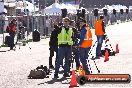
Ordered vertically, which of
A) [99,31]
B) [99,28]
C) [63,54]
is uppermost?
[99,28]

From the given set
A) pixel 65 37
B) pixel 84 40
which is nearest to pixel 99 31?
pixel 65 37

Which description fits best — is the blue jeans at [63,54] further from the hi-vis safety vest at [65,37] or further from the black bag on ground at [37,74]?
the black bag on ground at [37,74]

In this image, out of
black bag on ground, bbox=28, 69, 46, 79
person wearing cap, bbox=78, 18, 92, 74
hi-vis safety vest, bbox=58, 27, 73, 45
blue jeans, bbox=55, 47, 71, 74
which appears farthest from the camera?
black bag on ground, bbox=28, 69, 46, 79

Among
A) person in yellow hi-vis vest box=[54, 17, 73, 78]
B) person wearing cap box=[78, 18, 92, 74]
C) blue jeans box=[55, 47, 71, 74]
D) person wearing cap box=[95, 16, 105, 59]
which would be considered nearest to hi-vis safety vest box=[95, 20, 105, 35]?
person wearing cap box=[95, 16, 105, 59]

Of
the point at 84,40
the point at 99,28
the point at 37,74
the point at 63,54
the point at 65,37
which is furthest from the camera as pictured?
the point at 99,28

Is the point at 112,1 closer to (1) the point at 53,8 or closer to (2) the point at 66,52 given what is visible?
(1) the point at 53,8

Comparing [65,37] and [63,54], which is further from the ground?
[65,37]

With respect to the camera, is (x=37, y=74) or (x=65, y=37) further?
(x=37, y=74)

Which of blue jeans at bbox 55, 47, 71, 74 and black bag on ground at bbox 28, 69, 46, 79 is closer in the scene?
blue jeans at bbox 55, 47, 71, 74

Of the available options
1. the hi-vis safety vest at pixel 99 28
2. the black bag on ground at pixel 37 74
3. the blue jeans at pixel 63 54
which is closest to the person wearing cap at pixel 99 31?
the hi-vis safety vest at pixel 99 28

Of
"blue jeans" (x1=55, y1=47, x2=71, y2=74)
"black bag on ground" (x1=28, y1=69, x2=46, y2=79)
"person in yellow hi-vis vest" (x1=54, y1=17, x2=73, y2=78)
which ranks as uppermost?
"person in yellow hi-vis vest" (x1=54, y1=17, x2=73, y2=78)

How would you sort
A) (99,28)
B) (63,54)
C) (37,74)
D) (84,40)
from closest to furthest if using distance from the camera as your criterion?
(84,40)
(63,54)
(37,74)
(99,28)

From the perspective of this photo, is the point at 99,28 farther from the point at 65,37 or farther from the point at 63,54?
the point at 65,37

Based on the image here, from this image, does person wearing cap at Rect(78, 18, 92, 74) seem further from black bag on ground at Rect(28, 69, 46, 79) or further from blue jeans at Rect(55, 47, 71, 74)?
black bag on ground at Rect(28, 69, 46, 79)
